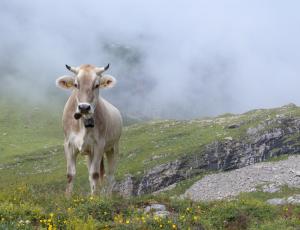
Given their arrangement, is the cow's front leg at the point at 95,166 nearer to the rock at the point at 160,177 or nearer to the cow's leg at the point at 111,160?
the cow's leg at the point at 111,160

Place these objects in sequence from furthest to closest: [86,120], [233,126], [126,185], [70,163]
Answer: [233,126]
[126,185]
[70,163]
[86,120]

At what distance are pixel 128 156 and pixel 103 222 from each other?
5018 centimetres

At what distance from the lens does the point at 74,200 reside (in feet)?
43.2

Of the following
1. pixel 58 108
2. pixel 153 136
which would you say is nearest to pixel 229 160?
pixel 153 136

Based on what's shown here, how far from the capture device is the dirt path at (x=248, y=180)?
4212cm

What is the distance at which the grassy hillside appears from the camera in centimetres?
1173

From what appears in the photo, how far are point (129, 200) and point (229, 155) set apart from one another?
4320 cm

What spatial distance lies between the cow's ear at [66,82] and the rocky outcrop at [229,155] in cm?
3496

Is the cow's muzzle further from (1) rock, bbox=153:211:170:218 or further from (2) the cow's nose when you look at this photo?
(1) rock, bbox=153:211:170:218

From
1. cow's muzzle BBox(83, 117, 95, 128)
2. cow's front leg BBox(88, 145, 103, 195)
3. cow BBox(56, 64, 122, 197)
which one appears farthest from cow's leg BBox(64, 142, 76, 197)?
cow's muzzle BBox(83, 117, 95, 128)

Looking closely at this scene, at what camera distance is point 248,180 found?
45.5m

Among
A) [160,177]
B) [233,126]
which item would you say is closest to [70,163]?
[160,177]

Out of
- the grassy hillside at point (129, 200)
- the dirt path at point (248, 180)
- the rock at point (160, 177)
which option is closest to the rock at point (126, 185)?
the rock at point (160, 177)

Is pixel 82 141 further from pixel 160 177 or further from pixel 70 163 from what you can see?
pixel 160 177
